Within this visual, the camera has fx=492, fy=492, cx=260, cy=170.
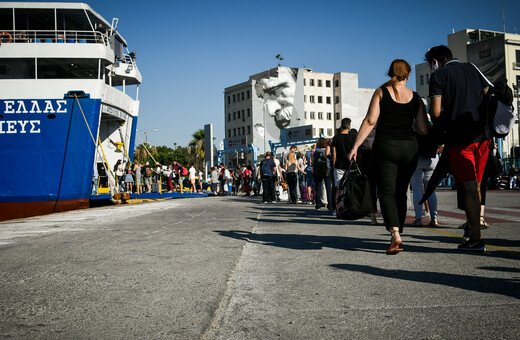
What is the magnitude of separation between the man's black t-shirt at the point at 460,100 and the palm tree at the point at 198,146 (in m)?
84.1

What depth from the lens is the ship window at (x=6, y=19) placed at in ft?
67.9

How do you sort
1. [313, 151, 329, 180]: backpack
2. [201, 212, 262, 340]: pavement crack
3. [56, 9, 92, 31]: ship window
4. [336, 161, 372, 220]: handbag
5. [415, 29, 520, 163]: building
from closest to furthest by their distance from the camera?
[201, 212, 262, 340]: pavement crack → [336, 161, 372, 220]: handbag → [313, 151, 329, 180]: backpack → [56, 9, 92, 31]: ship window → [415, 29, 520, 163]: building

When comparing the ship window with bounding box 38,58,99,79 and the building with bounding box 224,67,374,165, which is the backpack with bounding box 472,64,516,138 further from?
the building with bounding box 224,67,374,165

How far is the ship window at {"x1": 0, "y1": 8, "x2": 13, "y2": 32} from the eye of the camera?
67.9 ft

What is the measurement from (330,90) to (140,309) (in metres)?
97.1

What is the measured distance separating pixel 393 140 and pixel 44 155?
52.4 feet

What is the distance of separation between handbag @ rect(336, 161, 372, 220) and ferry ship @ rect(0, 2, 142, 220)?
48.0ft

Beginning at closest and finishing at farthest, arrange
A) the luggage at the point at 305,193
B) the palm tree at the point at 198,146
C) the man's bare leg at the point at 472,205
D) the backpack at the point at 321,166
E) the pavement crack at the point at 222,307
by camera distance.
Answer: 1. the pavement crack at the point at 222,307
2. the man's bare leg at the point at 472,205
3. the backpack at the point at 321,166
4. the luggage at the point at 305,193
5. the palm tree at the point at 198,146

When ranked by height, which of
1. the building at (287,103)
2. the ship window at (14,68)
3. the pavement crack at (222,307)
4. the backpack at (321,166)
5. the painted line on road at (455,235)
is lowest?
the painted line on road at (455,235)

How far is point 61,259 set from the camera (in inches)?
184

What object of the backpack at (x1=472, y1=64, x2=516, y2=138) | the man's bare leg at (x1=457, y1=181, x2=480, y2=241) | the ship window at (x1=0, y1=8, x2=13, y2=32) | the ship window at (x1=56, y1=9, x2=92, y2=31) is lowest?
the man's bare leg at (x1=457, y1=181, x2=480, y2=241)

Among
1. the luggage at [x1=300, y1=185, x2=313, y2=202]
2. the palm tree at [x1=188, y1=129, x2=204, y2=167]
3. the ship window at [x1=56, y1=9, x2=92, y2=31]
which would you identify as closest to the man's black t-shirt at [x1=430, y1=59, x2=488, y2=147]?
the luggage at [x1=300, y1=185, x2=313, y2=202]

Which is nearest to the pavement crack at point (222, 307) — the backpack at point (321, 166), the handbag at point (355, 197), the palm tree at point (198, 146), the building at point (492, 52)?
the handbag at point (355, 197)

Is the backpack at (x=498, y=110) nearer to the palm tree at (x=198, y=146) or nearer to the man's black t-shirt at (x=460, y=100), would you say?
the man's black t-shirt at (x=460, y=100)
